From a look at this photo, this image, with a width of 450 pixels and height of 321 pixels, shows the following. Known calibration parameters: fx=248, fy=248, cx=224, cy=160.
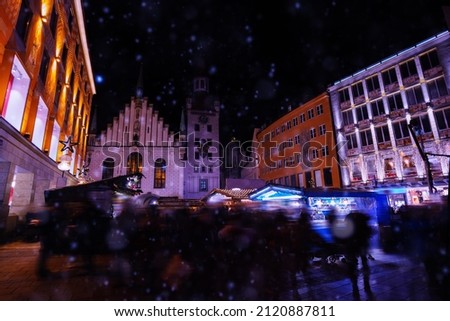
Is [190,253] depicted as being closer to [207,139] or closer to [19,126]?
[19,126]

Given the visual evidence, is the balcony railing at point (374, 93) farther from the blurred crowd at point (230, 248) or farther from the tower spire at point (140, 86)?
the tower spire at point (140, 86)

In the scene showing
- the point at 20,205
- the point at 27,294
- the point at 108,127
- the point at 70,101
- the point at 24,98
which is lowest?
the point at 27,294

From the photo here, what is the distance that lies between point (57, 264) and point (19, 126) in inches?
302

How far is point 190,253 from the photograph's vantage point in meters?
8.41

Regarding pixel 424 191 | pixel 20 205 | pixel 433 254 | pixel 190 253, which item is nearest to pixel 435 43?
Result: pixel 424 191

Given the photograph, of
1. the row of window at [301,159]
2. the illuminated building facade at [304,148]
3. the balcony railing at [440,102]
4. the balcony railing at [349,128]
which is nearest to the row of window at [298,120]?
the illuminated building facade at [304,148]

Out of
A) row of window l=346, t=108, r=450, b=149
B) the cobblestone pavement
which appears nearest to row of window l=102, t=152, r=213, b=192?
row of window l=346, t=108, r=450, b=149

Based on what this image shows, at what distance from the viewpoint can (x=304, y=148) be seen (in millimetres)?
33375

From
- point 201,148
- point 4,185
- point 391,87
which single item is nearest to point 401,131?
point 391,87

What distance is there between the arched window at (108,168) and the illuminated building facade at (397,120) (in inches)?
1137

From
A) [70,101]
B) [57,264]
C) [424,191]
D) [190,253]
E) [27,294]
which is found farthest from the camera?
[424,191]

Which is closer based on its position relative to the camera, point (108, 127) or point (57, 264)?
point (57, 264)

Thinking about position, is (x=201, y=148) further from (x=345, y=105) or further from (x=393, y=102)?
(x=393, y=102)

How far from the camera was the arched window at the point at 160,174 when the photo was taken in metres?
33.4
